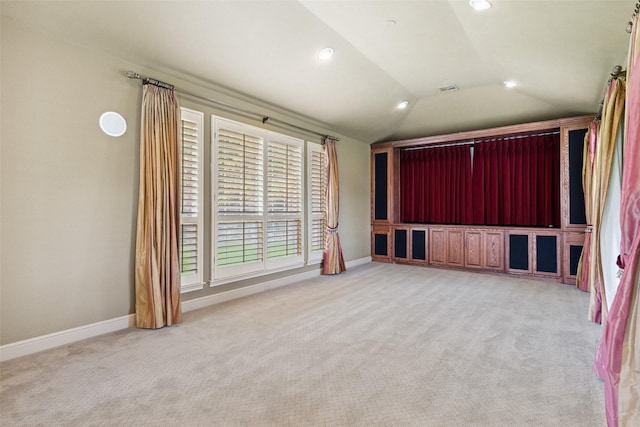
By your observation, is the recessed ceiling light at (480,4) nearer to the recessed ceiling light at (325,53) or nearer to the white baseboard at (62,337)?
the recessed ceiling light at (325,53)

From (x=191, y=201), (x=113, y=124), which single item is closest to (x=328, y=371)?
(x=191, y=201)

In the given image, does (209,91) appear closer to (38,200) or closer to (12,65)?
(12,65)

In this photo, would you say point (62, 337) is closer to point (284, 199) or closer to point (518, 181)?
point (284, 199)

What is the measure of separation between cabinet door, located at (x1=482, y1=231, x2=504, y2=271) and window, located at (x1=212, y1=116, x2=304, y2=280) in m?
3.25

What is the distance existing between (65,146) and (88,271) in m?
1.09

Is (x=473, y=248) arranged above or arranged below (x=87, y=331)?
above

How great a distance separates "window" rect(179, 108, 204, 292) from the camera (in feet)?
11.9

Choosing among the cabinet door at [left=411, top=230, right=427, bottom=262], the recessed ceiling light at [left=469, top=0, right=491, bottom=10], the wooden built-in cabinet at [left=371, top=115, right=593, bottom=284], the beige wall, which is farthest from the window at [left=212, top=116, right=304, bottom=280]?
the recessed ceiling light at [left=469, top=0, right=491, bottom=10]

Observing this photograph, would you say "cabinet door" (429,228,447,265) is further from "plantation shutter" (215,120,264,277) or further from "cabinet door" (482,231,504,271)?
"plantation shutter" (215,120,264,277)

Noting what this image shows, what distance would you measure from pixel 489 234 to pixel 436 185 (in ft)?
4.63

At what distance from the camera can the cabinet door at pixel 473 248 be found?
19.3ft

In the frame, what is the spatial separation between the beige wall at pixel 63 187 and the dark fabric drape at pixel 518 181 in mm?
5490

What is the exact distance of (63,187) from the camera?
2.80 m

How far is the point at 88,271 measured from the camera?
2.96m
